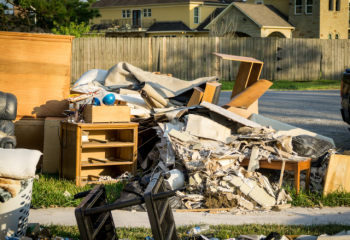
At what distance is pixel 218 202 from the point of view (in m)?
5.04

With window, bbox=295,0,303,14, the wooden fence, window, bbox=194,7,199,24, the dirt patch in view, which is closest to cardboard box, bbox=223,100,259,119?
the dirt patch

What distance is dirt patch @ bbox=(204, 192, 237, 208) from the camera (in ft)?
16.4

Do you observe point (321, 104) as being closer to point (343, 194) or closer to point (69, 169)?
point (343, 194)

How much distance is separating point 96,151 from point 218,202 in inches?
88.0

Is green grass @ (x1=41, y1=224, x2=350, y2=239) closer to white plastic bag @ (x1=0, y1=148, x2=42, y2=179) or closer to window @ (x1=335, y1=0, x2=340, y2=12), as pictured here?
white plastic bag @ (x1=0, y1=148, x2=42, y2=179)

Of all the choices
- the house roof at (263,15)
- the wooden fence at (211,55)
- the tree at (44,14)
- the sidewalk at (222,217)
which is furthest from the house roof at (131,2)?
the sidewalk at (222,217)

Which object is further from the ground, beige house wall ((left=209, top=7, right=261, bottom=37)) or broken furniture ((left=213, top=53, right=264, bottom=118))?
beige house wall ((left=209, top=7, right=261, bottom=37))

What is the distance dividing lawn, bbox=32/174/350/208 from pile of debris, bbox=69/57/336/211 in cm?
20

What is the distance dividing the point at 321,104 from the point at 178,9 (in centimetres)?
3623

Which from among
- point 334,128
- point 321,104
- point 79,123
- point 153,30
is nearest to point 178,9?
point 153,30

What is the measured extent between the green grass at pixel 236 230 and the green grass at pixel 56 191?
0.87 metres

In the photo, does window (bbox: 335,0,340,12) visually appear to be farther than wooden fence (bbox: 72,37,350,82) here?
Yes

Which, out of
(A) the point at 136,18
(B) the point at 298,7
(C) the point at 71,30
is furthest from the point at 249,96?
(A) the point at 136,18

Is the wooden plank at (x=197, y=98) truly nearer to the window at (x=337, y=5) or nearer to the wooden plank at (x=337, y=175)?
the wooden plank at (x=337, y=175)
